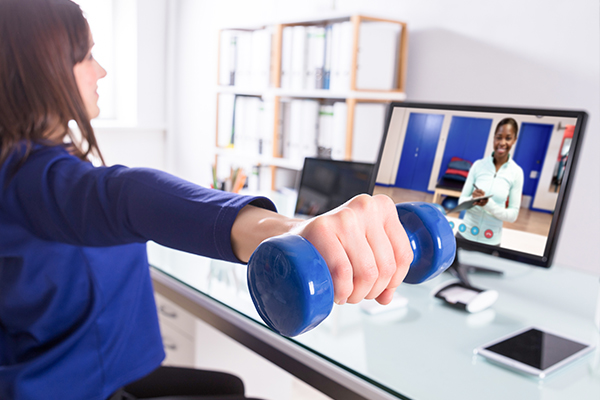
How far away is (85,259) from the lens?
856mm

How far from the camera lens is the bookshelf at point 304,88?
2.39m

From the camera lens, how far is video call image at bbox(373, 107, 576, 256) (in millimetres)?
965

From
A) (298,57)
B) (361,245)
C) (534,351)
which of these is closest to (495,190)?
(534,351)

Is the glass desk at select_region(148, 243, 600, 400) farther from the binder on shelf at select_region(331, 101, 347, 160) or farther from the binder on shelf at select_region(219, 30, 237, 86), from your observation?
the binder on shelf at select_region(219, 30, 237, 86)

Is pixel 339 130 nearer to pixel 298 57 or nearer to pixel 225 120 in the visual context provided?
pixel 298 57

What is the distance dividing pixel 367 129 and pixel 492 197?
1485mm

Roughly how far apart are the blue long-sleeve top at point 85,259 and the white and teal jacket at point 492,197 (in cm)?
56

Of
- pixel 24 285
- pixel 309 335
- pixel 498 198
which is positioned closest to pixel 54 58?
pixel 24 285

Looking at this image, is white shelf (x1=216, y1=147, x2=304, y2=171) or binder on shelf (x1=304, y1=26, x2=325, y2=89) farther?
white shelf (x1=216, y1=147, x2=304, y2=171)

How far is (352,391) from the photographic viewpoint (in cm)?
85

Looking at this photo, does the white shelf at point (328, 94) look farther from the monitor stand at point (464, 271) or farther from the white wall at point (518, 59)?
the monitor stand at point (464, 271)

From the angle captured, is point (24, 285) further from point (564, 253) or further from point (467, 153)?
point (564, 253)

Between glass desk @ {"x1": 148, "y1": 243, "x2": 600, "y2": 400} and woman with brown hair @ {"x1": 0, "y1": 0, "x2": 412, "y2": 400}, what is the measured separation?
202mm

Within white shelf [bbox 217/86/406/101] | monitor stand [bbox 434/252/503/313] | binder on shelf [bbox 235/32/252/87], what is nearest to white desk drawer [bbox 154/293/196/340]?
monitor stand [bbox 434/252/503/313]
